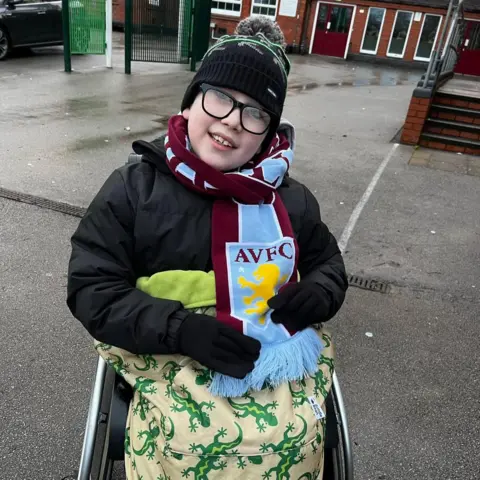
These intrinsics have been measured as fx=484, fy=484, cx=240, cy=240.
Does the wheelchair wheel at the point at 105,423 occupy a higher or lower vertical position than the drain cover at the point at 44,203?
higher

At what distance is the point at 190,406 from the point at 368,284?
2.40m

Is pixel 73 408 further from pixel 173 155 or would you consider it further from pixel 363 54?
pixel 363 54

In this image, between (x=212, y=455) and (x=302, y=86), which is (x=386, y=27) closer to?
(x=302, y=86)

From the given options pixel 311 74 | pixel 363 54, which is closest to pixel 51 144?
pixel 311 74

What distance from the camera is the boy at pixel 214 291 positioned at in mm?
1232

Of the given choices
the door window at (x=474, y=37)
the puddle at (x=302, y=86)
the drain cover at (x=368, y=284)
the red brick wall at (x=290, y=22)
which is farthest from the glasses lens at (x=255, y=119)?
the door window at (x=474, y=37)

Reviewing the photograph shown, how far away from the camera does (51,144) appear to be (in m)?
5.62

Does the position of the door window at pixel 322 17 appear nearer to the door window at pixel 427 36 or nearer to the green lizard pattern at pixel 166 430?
the door window at pixel 427 36

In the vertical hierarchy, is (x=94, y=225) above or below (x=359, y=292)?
above

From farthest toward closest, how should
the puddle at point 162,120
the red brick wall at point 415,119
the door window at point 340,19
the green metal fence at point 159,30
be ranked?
the door window at point 340,19 < the green metal fence at point 159,30 < the puddle at point 162,120 < the red brick wall at point 415,119

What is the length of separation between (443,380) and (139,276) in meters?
1.91

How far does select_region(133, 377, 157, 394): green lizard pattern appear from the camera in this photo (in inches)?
50.8

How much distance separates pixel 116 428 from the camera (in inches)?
55.8

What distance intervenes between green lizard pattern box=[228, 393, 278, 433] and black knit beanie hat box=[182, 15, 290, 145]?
0.78 m
